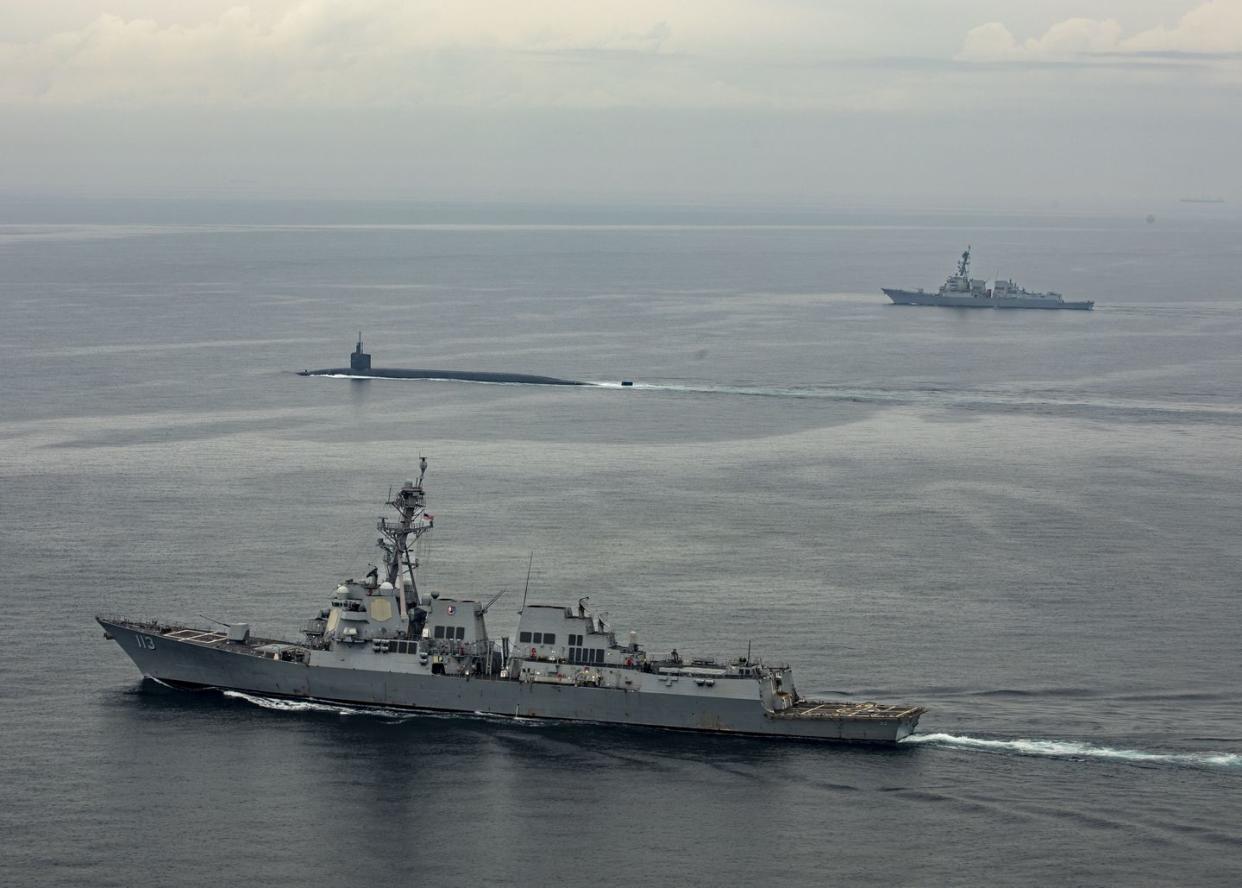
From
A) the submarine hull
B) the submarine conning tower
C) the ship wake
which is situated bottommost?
the ship wake

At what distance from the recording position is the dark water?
54219 mm

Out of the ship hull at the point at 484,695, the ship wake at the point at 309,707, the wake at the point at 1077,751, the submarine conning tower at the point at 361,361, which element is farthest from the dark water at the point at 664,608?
the submarine conning tower at the point at 361,361

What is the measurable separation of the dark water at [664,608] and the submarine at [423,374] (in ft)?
9.84

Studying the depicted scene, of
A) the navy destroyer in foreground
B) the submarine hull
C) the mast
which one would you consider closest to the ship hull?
the navy destroyer in foreground

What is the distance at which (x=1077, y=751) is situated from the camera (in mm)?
60438

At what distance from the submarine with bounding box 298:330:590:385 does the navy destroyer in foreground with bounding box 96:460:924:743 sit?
8276cm

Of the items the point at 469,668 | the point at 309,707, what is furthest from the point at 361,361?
the point at 469,668

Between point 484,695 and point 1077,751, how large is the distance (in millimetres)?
22347

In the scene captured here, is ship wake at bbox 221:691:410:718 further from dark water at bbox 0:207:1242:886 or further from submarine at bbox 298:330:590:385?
submarine at bbox 298:330:590:385

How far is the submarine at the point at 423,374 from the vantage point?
152125mm

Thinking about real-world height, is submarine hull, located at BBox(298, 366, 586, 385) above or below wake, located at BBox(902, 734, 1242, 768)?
→ above

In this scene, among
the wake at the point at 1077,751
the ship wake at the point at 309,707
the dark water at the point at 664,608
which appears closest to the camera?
the dark water at the point at 664,608

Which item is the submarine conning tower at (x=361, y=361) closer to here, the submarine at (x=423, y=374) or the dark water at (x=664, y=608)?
the submarine at (x=423, y=374)

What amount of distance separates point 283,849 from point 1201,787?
3079 centimetres
